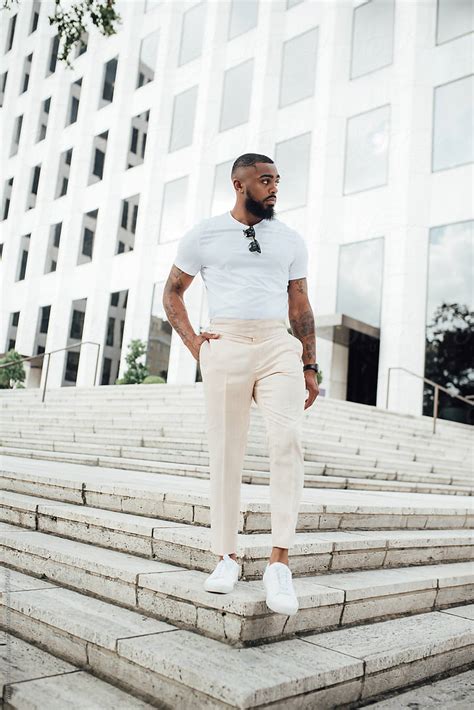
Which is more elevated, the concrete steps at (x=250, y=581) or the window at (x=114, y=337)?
the window at (x=114, y=337)

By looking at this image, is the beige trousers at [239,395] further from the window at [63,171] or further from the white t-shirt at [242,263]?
the window at [63,171]

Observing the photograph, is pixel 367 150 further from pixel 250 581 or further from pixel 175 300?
pixel 250 581

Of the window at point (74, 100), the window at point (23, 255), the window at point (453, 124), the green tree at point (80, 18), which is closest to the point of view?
the green tree at point (80, 18)

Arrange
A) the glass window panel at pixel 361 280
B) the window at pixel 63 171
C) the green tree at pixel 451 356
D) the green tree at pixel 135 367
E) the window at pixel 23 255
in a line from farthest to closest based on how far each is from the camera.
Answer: the window at pixel 23 255 < the window at pixel 63 171 < the green tree at pixel 135 367 < the glass window panel at pixel 361 280 < the green tree at pixel 451 356

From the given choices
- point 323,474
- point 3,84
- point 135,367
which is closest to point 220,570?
point 323,474

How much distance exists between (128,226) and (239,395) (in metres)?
23.7

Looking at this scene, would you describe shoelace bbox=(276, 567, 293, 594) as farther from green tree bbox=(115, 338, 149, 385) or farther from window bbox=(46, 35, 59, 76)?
window bbox=(46, 35, 59, 76)

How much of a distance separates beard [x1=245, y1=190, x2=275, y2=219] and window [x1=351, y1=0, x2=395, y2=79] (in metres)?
19.1

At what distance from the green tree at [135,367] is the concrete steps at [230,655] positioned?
17769 millimetres

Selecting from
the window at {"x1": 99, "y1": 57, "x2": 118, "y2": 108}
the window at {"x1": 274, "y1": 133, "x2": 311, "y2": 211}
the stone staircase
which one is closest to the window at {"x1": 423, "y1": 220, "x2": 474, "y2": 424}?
the window at {"x1": 274, "y1": 133, "x2": 311, "y2": 211}

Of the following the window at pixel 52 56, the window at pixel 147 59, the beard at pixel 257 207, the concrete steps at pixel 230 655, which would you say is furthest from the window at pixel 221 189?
the concrete steps at pixel 230 655

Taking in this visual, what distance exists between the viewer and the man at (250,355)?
264 centimetres

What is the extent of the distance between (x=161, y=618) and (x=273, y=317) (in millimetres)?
1471

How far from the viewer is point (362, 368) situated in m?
18.6
